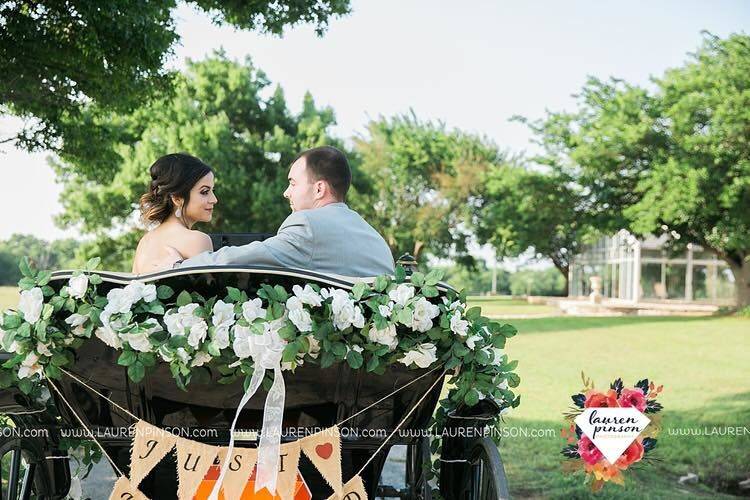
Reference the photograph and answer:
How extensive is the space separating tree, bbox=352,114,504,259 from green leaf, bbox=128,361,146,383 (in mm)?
38181

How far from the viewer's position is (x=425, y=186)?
142 feet

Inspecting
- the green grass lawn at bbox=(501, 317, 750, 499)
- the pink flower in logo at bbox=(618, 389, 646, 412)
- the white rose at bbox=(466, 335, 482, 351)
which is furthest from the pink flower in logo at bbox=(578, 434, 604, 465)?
the green grass lawn at bbox=(501, 317, 750, 499)

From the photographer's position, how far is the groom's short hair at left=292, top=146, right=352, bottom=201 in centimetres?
314

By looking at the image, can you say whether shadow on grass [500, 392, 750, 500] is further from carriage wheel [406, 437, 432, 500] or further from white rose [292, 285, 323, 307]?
white rose [292, 285, 323, 307]

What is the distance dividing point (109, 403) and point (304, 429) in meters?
0.62

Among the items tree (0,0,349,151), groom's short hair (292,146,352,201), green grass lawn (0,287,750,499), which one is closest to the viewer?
groom's short hair (292,146,352,201)

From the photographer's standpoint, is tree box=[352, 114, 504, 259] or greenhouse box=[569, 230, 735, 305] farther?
tree box=[352, 114, 504, 259]

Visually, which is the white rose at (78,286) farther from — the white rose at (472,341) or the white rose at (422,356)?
the white rose at (472,341)

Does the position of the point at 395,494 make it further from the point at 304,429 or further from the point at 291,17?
the point at 291,17

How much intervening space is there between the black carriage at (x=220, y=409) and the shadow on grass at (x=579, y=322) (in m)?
19.4

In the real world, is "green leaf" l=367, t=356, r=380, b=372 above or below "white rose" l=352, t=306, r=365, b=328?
below

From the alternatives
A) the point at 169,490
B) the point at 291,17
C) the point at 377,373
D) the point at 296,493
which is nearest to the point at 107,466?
the point at 169,490

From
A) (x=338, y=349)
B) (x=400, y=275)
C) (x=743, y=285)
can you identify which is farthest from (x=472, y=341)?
(x=743, y=285)

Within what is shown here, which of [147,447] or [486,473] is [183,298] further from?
[486,473]
